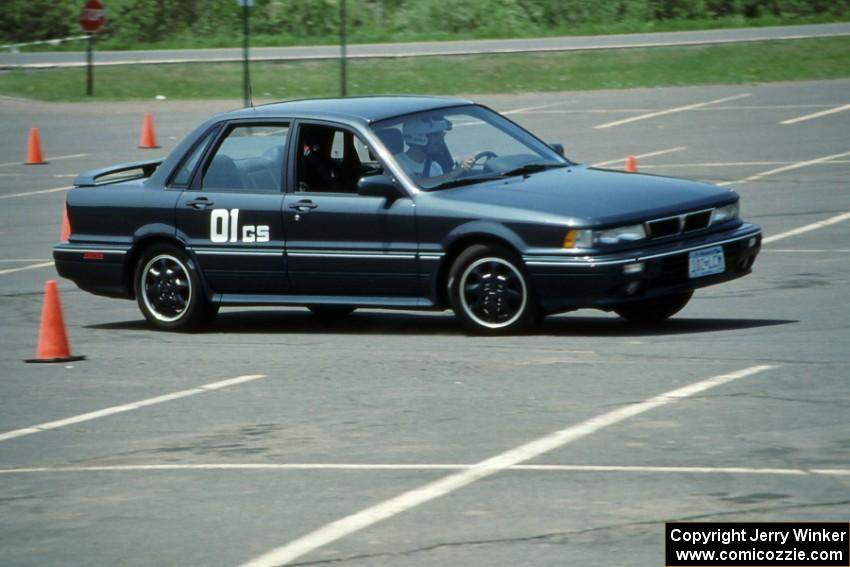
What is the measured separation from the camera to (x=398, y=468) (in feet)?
24.9

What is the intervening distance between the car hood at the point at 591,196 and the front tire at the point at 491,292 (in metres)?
0.32

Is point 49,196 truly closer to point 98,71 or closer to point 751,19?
point 98,71

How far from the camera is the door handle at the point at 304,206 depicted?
11.8 metres

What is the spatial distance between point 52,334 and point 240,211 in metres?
1.62

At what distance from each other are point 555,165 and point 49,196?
1217cm

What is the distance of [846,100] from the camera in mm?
29672

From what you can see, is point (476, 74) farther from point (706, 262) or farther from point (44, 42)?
point (706, 262)

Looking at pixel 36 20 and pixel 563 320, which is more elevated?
pixel 36 20

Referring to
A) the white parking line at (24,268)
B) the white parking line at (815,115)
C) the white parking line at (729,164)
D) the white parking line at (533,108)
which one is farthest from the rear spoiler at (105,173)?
the white parking line at (533,108)

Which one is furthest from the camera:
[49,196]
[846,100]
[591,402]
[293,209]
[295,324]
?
[846,100]

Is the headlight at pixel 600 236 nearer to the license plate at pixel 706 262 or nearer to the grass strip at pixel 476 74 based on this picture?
the license plate at pixel 706 262

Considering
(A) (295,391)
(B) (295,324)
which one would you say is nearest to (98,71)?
(B) (295,324)

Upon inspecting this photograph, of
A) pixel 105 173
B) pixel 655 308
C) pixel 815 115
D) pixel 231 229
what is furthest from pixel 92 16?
pixel 655 308

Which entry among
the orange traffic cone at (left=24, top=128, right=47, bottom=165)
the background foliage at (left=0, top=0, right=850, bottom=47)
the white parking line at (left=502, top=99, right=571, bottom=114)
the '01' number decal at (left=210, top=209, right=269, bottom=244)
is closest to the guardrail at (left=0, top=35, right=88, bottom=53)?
the background foliage at (left=0, top=0, right=850, bottom=47)
